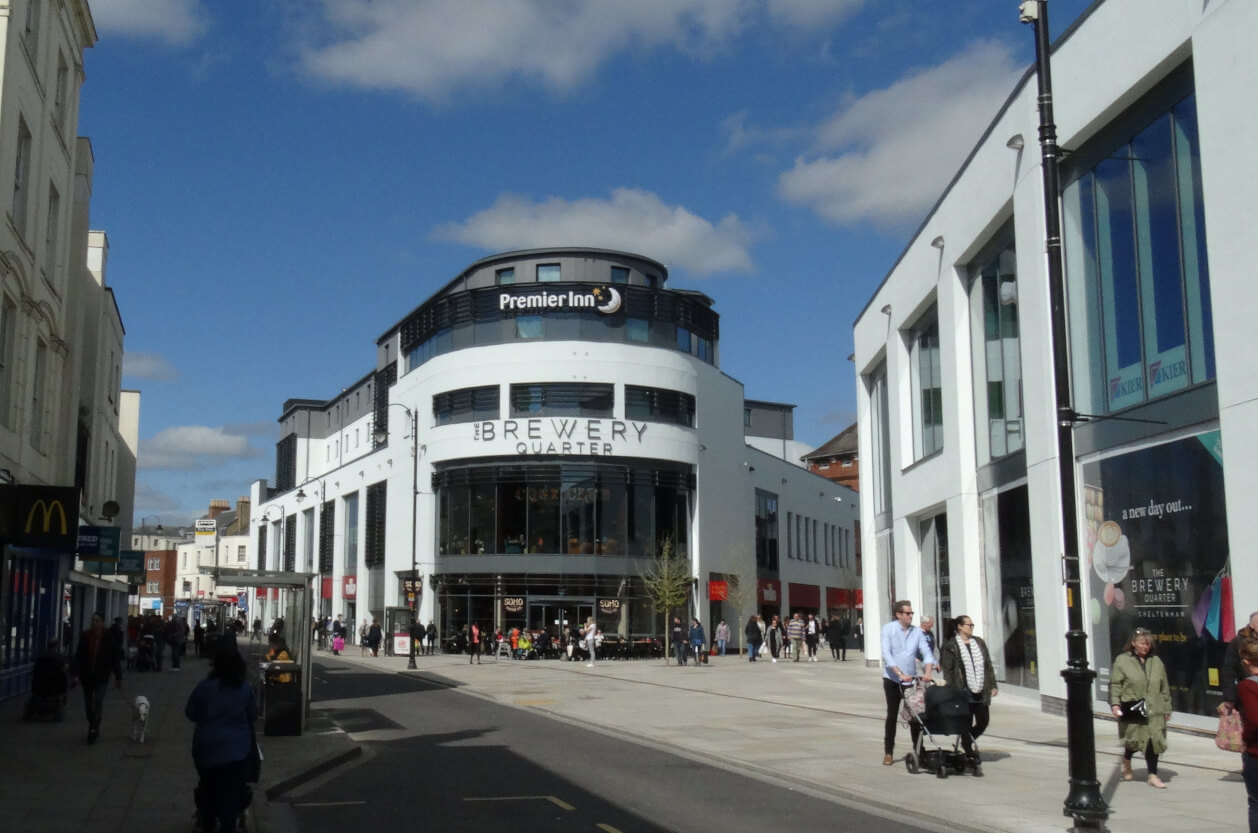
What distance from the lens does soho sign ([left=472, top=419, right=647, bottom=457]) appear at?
5062 cm

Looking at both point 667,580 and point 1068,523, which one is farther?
point 667,580

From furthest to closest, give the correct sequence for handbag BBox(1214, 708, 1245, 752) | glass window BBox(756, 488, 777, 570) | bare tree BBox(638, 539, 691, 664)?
glass window BBox(756, 488, 777, 570) < bare tree BBox(638, 539, 691, 664) < handbag BBox(1214, 708, 1245, 752)

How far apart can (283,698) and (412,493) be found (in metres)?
37.8

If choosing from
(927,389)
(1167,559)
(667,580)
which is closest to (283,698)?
(1167,559)

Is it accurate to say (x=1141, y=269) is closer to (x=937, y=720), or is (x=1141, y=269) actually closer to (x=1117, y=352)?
(x=1117, y=352)

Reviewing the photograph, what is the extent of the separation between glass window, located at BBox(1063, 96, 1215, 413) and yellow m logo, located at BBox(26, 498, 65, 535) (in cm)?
1639

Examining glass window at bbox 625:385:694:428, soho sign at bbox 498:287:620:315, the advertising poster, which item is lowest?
the advertising poster

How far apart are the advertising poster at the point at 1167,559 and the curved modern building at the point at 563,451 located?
31.4 metres

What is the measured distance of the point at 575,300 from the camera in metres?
51.7

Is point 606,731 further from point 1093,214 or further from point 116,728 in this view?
point 1093,214

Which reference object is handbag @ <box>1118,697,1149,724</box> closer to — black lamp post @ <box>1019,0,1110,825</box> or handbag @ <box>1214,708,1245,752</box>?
handbag @ <box>1214,708,1245,752</box>

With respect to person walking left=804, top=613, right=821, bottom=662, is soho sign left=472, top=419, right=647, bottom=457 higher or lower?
higher

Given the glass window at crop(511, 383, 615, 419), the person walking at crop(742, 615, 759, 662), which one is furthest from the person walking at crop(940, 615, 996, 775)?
the glass window at crop(511, 383, 615, 419)

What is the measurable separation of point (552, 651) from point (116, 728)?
31.4 meters
